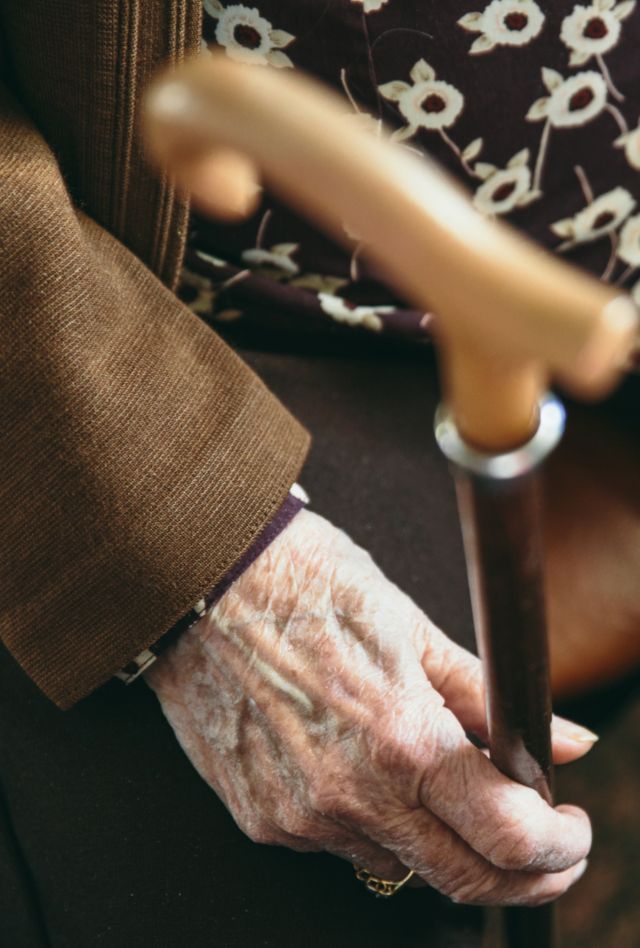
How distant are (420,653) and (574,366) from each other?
0.35m

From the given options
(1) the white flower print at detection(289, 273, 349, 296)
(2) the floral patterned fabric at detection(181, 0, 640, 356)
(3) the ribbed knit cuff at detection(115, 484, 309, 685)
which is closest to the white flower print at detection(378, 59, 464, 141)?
(2) the floral patterned fabric at detection(181, 0, 640, 356)

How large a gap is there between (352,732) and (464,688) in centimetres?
8

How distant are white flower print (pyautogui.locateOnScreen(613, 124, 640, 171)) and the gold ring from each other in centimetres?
48

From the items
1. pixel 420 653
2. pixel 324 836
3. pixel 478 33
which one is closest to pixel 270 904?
pixel 324 836

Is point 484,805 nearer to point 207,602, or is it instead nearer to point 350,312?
point 207,602

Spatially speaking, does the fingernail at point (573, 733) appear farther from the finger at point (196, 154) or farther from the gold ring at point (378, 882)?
the finger at point (196, 154)

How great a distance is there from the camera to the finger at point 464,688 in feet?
1.70

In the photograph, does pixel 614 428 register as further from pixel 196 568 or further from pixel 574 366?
pixel 574 366

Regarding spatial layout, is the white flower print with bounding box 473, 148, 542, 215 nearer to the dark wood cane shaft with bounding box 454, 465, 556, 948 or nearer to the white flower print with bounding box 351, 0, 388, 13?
the white flower print with bounding box 351, 0, 388, 13

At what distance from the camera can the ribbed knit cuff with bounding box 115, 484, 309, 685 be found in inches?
20.0

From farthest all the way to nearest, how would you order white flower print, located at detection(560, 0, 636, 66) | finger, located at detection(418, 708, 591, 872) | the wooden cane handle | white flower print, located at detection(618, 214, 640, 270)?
white flower print, located at detection(618, 214, 640, 270), white flower print, located at detection(560, 0, 636, 66), finger, located at detection(418, 708, 591, 872), the wooden cane handle

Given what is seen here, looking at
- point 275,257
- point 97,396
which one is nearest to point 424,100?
point 275,257

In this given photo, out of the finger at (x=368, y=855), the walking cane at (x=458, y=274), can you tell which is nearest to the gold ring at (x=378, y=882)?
the finger at (x=368, y=855)

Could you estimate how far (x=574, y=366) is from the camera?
0.65ft
